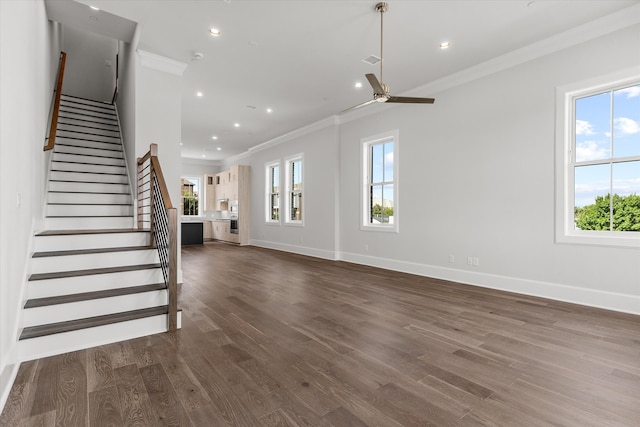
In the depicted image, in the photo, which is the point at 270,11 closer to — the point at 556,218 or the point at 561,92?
the point at 561,92

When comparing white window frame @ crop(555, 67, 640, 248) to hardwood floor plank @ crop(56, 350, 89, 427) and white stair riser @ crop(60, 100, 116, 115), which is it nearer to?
hardwood floor plank @ crop(56, 350, 89, 427)

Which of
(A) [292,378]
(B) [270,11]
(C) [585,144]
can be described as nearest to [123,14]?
(B) [270,11]

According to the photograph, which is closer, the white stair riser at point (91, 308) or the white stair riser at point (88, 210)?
the white stair riser at point (91, 308)

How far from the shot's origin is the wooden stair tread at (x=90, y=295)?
2.54 m

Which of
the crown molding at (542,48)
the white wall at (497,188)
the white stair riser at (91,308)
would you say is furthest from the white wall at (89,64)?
the crown molding at (542,48)

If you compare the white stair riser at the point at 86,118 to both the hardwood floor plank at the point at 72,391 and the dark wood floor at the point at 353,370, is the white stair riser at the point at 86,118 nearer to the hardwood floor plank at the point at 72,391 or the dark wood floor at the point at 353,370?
the dark wood floor at the point at 353,370

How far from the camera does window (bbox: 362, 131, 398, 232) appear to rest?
6066 millimetres

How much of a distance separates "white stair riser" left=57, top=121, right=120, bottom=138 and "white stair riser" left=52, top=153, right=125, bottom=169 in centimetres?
80

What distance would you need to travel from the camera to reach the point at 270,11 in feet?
11.4

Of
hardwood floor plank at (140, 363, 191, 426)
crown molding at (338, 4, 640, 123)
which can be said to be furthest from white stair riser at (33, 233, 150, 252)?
crown molding at (338, 4, 640, 123)

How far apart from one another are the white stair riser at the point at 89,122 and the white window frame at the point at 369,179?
5323mm

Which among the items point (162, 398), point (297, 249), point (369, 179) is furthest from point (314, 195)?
point (162, 398)

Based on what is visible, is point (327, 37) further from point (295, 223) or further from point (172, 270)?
point (295, 223)

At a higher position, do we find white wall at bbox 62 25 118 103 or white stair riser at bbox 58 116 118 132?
white wall at bbox 62 25 118 103
